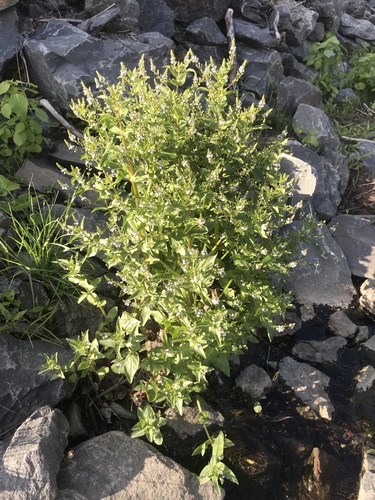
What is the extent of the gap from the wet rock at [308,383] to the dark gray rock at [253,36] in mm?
5107

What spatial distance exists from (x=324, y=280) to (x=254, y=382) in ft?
5.31

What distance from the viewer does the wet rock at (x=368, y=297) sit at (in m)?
5.30

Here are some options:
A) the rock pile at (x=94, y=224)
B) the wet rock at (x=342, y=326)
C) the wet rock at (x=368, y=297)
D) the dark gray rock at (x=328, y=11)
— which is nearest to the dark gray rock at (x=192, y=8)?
the rock pile at (x=94, y=224)

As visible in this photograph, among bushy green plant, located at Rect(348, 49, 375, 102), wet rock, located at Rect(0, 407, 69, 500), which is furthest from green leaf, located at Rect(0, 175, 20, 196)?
bushy green plant, located at Rect(348, 49, 375, 102)

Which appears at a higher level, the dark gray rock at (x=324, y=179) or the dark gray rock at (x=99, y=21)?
the dark gray rock at (x=99, y=21)

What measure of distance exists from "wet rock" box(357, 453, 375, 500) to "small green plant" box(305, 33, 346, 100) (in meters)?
5.92

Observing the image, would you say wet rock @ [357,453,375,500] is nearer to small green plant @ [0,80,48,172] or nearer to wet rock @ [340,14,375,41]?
small green plant @ [0,80,48,172]

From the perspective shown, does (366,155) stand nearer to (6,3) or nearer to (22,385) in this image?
(6,3)

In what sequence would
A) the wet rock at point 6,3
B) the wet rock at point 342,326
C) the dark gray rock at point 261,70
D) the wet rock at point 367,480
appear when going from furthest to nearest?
the dark gray rock at point 261,70
the wet rock at point 6,3
the wet rock at point 342,326
the wet rock at point 367,480

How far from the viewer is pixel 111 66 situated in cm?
572

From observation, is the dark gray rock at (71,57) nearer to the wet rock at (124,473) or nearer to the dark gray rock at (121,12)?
the dark gray rock at (121,12)

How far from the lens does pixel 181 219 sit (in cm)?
319

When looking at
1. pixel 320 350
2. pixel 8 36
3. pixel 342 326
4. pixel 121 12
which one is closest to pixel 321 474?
pixel 320 350

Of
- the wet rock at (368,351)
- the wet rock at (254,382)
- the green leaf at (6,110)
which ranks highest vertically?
the green leaf at (6,110)
